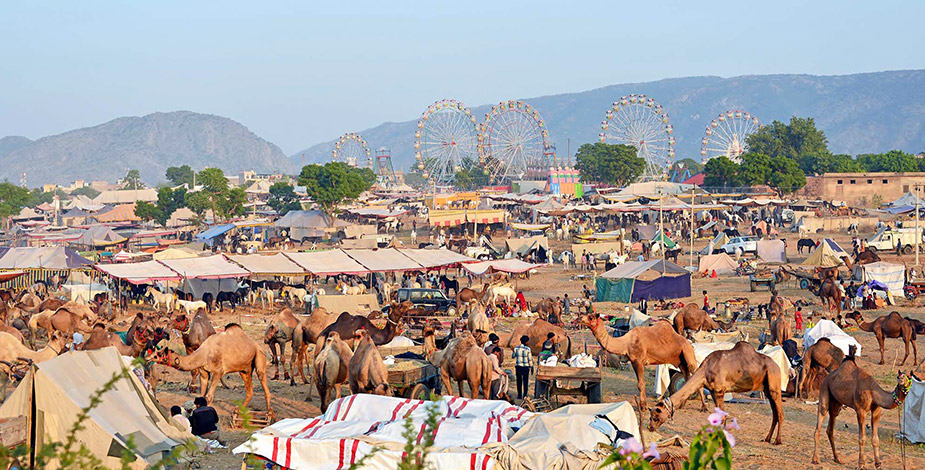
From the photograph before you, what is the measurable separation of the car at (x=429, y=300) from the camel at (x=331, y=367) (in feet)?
46.4

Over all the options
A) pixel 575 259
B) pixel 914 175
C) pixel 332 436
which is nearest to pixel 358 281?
pixel 575 259

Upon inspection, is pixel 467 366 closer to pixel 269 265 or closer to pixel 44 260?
pixel 269 265

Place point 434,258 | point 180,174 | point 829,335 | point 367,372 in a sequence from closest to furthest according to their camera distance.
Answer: point 367,372, point 829,335, point 434,258, point 180,174

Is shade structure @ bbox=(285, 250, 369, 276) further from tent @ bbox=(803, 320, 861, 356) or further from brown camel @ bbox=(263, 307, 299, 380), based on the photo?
tent @ bbox=(803, 320, 861, 356)

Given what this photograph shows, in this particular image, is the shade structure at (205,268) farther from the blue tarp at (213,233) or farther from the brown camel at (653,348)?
the blue tarp at (213,233)

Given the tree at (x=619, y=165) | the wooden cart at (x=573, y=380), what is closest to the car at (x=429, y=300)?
the wooden cart at (x=573, y=380)

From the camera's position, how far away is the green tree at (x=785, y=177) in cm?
7655

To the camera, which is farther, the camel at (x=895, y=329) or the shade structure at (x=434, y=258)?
the shade structure at (x=434, y=258)

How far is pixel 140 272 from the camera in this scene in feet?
101

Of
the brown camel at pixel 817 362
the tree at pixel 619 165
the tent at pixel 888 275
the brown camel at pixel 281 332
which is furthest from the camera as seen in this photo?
the tree at pixel 619 165

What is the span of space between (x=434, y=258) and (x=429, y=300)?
5.04 meters

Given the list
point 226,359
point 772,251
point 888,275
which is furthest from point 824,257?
point 226,359

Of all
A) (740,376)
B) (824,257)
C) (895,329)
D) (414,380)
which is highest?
(740,376)

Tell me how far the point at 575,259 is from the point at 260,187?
103m
